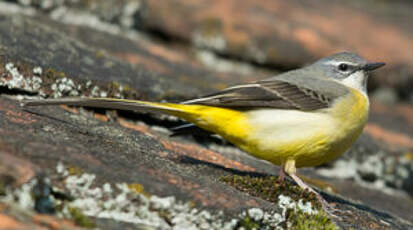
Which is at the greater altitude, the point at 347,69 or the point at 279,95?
the point at 347,69

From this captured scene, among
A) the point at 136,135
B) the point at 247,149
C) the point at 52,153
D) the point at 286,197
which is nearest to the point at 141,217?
the point at 52,153

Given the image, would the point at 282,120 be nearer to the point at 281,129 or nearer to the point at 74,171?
the point at 281,129

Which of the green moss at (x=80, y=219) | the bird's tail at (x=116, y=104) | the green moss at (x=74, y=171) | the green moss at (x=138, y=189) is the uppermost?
the bird's tail at (x=116, y=104)

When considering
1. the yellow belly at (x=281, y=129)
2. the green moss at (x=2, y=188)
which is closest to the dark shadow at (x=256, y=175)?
the yellow belly at (x=281, y=129)

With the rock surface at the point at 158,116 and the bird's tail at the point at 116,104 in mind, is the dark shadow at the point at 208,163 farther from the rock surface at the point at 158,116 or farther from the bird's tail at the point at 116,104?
the bird's tail at the point at 116,104

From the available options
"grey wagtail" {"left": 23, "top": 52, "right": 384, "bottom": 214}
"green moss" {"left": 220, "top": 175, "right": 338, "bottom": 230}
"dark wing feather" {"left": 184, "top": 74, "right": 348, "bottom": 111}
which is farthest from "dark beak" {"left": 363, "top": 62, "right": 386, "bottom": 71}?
"green moss" {"left": 220, "top": 175, "right": 338, "bottom": 230}

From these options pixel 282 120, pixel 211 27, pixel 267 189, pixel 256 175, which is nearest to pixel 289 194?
pixel 267 189

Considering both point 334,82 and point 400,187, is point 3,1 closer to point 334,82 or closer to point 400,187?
point 334,82
